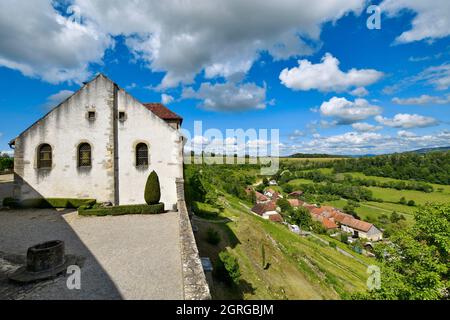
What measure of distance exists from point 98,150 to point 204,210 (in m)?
15.1

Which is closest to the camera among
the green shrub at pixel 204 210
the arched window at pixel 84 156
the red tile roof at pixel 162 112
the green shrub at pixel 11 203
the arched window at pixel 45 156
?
the green shrub at pixel 11 203

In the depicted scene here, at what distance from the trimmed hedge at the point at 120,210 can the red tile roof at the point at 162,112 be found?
36.3 feet

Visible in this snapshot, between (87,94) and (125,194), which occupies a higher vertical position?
(87,94)

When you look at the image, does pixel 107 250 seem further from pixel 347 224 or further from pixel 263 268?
pixel 347 224

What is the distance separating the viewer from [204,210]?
2848 cm

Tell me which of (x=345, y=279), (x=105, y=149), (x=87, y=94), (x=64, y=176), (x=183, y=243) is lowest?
(x=345, y=279)

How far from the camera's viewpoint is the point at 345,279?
89.9 ft

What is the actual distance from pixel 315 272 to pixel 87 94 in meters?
28.1

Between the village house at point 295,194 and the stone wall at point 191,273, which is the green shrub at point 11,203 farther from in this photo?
the village house at point 295,194

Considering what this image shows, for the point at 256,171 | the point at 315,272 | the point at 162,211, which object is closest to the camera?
the point at 162,211

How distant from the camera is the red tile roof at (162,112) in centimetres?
2378

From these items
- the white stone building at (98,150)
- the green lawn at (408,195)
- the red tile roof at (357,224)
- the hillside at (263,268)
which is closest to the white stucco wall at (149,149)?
the white stone building at (98,150)

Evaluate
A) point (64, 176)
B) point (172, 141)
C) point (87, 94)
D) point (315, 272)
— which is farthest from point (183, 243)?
point (315, 272)
